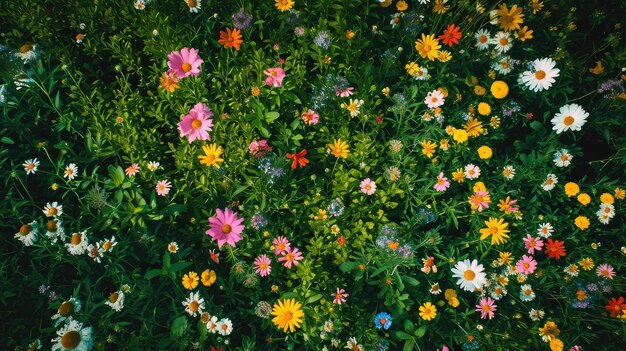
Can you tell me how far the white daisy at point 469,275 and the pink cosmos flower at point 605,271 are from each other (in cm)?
82

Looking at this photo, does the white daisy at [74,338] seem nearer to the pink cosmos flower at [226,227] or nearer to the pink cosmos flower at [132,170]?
the pink cosmos flower at [226,227]

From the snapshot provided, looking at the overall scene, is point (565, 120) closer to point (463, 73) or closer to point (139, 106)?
point (463, 73)

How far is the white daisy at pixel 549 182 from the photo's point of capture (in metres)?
2.35

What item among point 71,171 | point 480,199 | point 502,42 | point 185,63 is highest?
point 502,42

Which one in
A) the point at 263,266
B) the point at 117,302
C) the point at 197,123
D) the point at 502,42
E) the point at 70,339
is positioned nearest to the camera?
the point at 70,339

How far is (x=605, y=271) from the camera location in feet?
7.58

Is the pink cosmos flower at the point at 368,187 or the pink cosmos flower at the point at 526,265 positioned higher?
the pink cosmos flower at the point at 368,187

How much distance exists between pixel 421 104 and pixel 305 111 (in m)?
0.86

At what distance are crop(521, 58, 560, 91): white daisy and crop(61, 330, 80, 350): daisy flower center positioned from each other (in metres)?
3.01

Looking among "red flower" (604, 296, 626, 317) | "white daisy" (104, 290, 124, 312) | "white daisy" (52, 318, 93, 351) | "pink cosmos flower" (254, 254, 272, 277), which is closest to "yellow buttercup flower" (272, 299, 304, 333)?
"pink cosmos flower" (254, 254, 272, 277)

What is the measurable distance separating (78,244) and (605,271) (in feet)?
10.6

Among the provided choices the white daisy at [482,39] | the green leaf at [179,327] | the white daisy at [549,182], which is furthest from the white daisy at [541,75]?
the green leaf at [179,327]

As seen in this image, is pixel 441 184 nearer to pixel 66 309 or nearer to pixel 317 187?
pixel 317 187

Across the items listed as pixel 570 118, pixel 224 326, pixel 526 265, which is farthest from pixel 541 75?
pixel 224 326
